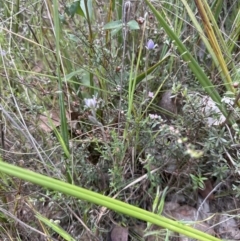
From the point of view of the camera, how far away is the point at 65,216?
36.9 inches

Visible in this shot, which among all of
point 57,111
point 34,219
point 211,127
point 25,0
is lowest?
point 34,219

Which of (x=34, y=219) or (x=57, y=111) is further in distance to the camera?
(x=57, y=111)

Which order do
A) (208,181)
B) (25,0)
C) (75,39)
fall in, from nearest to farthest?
(208,181) < (75,39) < (25,0)

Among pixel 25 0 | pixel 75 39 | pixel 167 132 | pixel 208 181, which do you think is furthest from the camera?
pixel 25 0

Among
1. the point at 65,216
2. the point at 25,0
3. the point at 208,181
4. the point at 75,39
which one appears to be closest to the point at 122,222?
the point at 65,216

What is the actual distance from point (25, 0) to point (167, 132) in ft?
2.36

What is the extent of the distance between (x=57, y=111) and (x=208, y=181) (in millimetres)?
475

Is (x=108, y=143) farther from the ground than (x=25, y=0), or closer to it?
closer to it

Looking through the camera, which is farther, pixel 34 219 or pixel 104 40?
pixel 104 40

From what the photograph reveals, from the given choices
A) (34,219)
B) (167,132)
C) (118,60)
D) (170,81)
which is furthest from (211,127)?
(34,219)

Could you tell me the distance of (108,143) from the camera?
968 mm

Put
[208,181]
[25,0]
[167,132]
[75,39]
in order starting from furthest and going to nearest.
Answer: [25,0], [75,39], [208,181], [167,132]

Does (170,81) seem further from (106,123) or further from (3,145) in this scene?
(3,145)

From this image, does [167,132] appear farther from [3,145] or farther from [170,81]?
[3,145]
